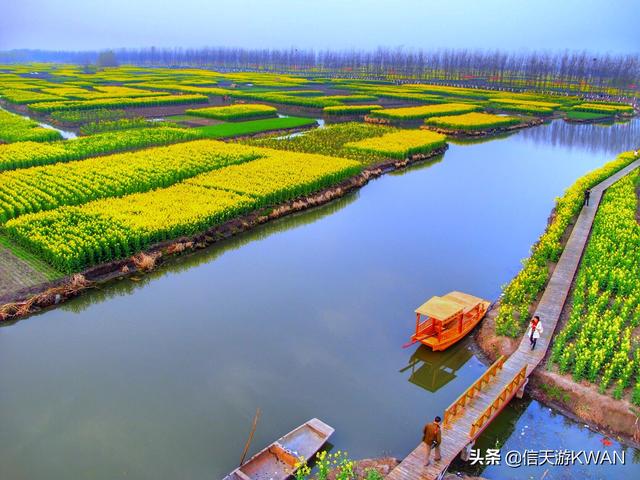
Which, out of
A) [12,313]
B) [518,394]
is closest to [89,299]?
[12,313]

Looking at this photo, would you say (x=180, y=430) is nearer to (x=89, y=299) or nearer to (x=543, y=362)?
(x=89, y=299)

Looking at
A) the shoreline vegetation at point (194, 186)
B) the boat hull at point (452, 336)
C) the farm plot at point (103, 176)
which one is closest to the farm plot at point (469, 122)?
the shoreline vegetation at point (194, 186)

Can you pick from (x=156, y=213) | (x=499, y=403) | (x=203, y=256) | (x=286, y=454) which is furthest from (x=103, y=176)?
(x=499, y=403)

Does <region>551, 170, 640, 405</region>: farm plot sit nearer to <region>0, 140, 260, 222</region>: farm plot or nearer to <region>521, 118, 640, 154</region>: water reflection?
<region>0, 140, 260, 222</region>: farm plot

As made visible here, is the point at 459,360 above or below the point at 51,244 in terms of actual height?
below

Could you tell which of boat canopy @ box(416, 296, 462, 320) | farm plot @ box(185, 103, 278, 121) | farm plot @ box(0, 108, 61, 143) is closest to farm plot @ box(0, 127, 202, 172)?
farm plot @ box(0, 108, 61, 143)

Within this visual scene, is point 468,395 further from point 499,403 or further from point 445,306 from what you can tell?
point 445,306
